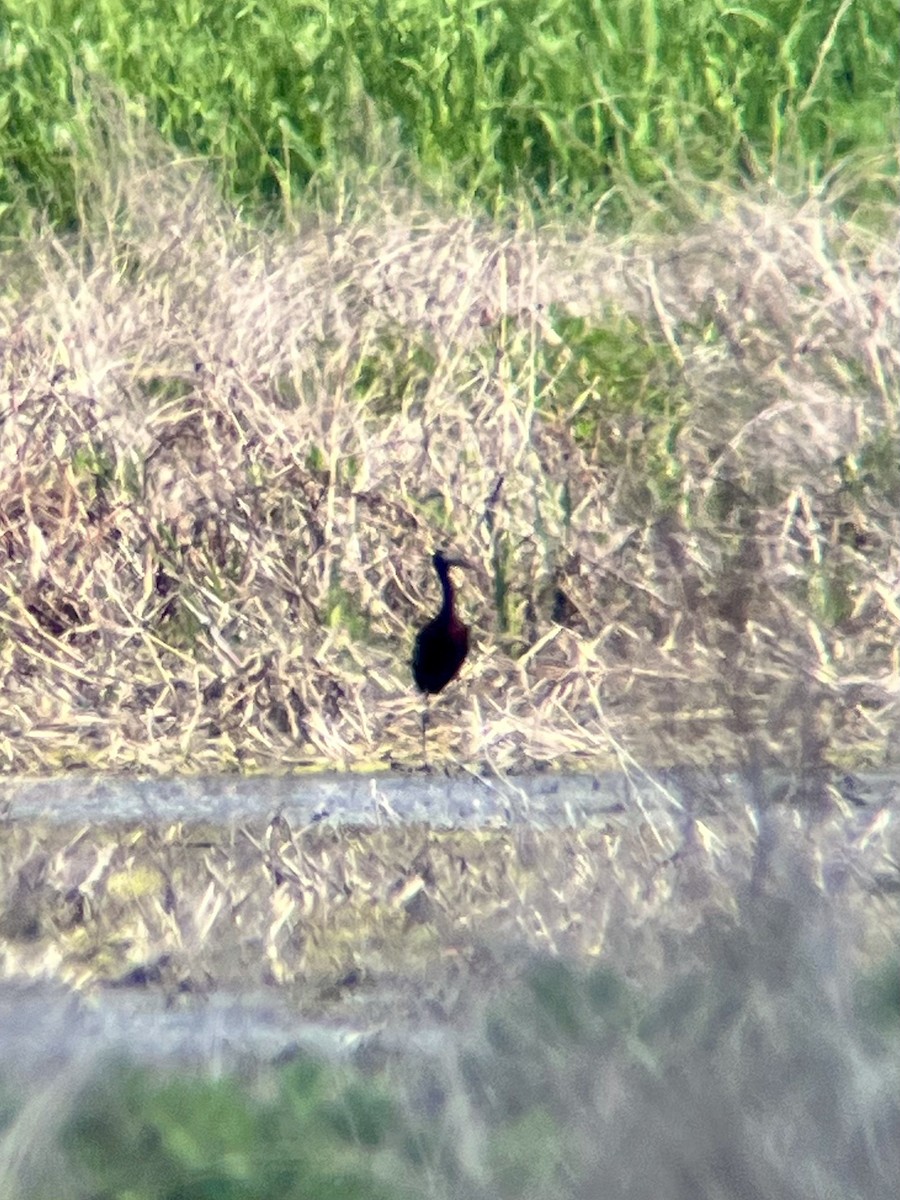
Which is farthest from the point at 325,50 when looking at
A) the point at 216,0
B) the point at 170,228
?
the point at 170,228

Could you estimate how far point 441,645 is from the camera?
3967 millimetres

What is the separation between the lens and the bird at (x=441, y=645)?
3.97 meters

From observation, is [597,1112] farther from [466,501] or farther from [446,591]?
[466,501]

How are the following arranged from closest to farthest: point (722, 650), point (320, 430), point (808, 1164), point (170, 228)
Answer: point (808, 1164) → point (722, 650) → point (320, 430) → point (170, 228)

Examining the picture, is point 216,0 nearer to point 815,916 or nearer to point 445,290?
point 445,290

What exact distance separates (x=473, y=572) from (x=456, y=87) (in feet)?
7.21

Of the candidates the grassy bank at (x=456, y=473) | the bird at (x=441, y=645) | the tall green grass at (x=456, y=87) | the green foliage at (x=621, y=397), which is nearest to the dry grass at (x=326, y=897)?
the grassy bank at (x=456, y=473)

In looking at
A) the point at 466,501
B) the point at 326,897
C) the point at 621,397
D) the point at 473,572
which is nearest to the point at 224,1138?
the point at 326,897

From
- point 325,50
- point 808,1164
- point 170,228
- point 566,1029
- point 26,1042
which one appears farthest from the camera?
point 325,50

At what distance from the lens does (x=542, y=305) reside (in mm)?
4461

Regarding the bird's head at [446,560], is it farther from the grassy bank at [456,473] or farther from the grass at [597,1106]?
the grass at [597,1106]

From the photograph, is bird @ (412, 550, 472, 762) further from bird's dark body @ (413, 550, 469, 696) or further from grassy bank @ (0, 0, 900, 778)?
grassy bank @ (0, 0, 900, 778)

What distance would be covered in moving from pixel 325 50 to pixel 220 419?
1.99m

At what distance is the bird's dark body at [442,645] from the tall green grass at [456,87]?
5.47 feet
